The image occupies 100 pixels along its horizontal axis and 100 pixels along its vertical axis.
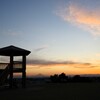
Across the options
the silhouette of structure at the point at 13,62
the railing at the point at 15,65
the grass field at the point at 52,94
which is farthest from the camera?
the railing at the point at 15,65

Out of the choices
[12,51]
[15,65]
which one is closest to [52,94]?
[12,51]

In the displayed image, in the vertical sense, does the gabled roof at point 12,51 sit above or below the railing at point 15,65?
above

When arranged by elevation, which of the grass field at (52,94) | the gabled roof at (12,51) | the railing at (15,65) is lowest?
the grass field at (52,94)

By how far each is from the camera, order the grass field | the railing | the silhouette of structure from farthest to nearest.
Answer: the railing < the silhouette of structure < the grass field

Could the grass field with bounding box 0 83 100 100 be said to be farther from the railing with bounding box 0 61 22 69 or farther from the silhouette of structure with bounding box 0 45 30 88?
the railing with bounding box 0 61 22 69

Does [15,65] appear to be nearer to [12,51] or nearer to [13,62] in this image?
[13,62]

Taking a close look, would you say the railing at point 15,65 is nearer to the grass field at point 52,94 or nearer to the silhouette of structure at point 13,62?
the silhouette of structure at point 13,62

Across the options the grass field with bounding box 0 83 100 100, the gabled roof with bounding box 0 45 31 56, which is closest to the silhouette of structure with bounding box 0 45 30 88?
the gabled roof with bounding box 0 45 31 56

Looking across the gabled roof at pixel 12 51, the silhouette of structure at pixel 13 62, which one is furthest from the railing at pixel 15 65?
the gabled roof at pixel 12 51

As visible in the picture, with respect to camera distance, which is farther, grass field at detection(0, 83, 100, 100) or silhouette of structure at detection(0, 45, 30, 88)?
silhouette of structure at detection(0, 45, 30, 88)

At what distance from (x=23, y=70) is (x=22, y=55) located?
1606 millimetres

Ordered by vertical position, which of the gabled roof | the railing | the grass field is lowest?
the grass field

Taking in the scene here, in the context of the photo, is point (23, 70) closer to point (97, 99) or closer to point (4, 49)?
point (4, 49)

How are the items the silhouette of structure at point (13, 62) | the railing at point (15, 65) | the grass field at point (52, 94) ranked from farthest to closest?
1. the railing at point (15, 65)
2. the silhouette of structure at point (13, 62)
3. the grass field at point (52, 94)
